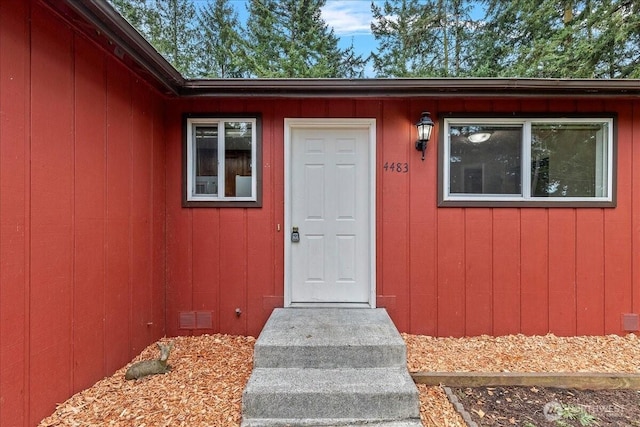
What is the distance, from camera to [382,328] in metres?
2.73

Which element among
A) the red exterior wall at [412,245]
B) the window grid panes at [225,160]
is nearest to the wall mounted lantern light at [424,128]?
the red exterior wall at [412,245]

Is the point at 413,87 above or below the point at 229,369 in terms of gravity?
above

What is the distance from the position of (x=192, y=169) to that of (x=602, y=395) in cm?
411

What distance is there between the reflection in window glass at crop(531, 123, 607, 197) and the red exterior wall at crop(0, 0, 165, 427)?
396 cm

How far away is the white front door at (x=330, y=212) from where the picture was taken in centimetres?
342

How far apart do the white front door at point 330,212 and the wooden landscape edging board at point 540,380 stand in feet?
3.52

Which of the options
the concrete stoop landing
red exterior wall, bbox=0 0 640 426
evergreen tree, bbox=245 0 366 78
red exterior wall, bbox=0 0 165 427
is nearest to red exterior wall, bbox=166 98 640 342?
red exterior wall, bbox=0 0 640 426

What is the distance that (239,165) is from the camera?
3.38 m

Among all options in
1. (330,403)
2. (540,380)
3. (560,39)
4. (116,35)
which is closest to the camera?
(330,403)

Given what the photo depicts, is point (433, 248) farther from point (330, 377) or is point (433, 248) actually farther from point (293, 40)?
point (293, 40)

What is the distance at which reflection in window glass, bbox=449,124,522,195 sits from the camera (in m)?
3.32

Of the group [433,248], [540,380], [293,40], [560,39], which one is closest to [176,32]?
[293,40]

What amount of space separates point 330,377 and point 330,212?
167cm

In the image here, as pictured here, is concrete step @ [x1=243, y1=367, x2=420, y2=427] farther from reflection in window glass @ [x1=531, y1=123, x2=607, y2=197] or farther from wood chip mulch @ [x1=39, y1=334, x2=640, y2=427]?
reflection in window glass @ [x1=531, y1=123, x2=607, y2=197]
